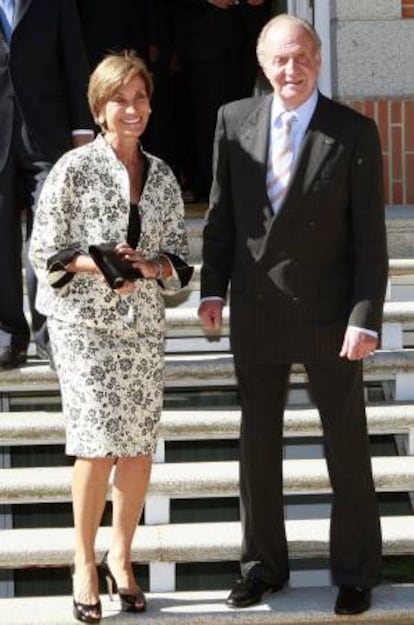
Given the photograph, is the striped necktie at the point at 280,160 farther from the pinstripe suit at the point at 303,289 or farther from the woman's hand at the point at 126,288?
the woman's hand at the point at 126,288

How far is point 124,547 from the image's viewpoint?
480 cm

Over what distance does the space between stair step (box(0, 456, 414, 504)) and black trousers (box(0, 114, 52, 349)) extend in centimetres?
71

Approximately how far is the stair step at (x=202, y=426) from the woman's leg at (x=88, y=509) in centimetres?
109

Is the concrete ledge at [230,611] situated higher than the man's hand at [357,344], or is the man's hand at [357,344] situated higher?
the man's hand at [357,344]

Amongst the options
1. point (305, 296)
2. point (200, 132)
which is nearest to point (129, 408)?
point (305, 296)

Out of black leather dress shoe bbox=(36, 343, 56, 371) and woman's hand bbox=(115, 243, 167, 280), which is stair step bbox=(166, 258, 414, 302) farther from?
woman's hand bbox=(115, 243, 167, 280)

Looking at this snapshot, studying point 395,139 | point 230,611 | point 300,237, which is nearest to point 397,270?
point 395,139

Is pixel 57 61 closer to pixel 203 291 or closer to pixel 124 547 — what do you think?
pixel 203 291

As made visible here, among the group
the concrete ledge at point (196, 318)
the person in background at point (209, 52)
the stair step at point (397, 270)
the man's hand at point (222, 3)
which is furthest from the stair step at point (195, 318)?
the man's hand at point (222, 3)

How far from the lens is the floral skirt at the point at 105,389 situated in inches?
183

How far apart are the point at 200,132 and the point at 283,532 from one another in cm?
368

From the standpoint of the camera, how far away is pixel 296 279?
4695 millimetres

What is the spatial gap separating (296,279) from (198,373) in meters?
1.51

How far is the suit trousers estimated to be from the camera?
187 inches
